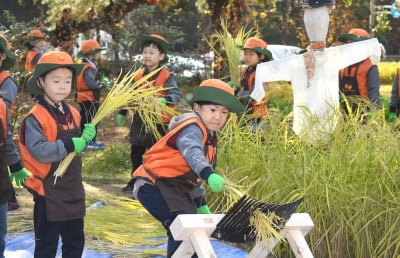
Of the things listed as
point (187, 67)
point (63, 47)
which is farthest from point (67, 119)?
point (187, 67)

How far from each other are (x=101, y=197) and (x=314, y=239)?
86.8 inches

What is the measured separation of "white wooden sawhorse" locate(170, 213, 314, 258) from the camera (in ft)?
10.3

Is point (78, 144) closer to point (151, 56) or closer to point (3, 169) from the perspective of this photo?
point (3, 169)

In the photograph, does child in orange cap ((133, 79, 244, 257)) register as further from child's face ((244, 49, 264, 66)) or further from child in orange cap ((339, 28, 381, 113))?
child's face ((244, 49, 264, 66))

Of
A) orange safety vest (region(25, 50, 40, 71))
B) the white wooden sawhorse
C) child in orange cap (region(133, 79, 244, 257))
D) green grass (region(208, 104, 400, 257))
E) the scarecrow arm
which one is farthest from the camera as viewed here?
orange safety vest (region(25, 50, 40, 71))

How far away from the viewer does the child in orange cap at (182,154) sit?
353 cm

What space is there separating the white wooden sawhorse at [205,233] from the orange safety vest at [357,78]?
120 inches

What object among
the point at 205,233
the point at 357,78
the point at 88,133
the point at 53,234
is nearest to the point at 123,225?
the point at 53,234

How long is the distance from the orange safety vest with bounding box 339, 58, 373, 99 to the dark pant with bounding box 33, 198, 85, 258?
11.2ft

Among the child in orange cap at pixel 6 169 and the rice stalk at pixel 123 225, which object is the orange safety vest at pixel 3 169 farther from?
the rice stalk at pixel 123 225

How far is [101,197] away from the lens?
588cm

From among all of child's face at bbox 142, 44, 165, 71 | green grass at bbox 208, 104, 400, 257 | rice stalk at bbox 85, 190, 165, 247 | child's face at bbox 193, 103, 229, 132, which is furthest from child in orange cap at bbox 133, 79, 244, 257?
child's face at bbox 142, 44, 165, 71

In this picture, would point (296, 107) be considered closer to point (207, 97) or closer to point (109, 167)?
point (207, 97)

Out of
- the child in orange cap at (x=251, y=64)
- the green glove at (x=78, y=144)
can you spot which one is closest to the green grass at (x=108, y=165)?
the child in orange cap at (x=251, y=64)
